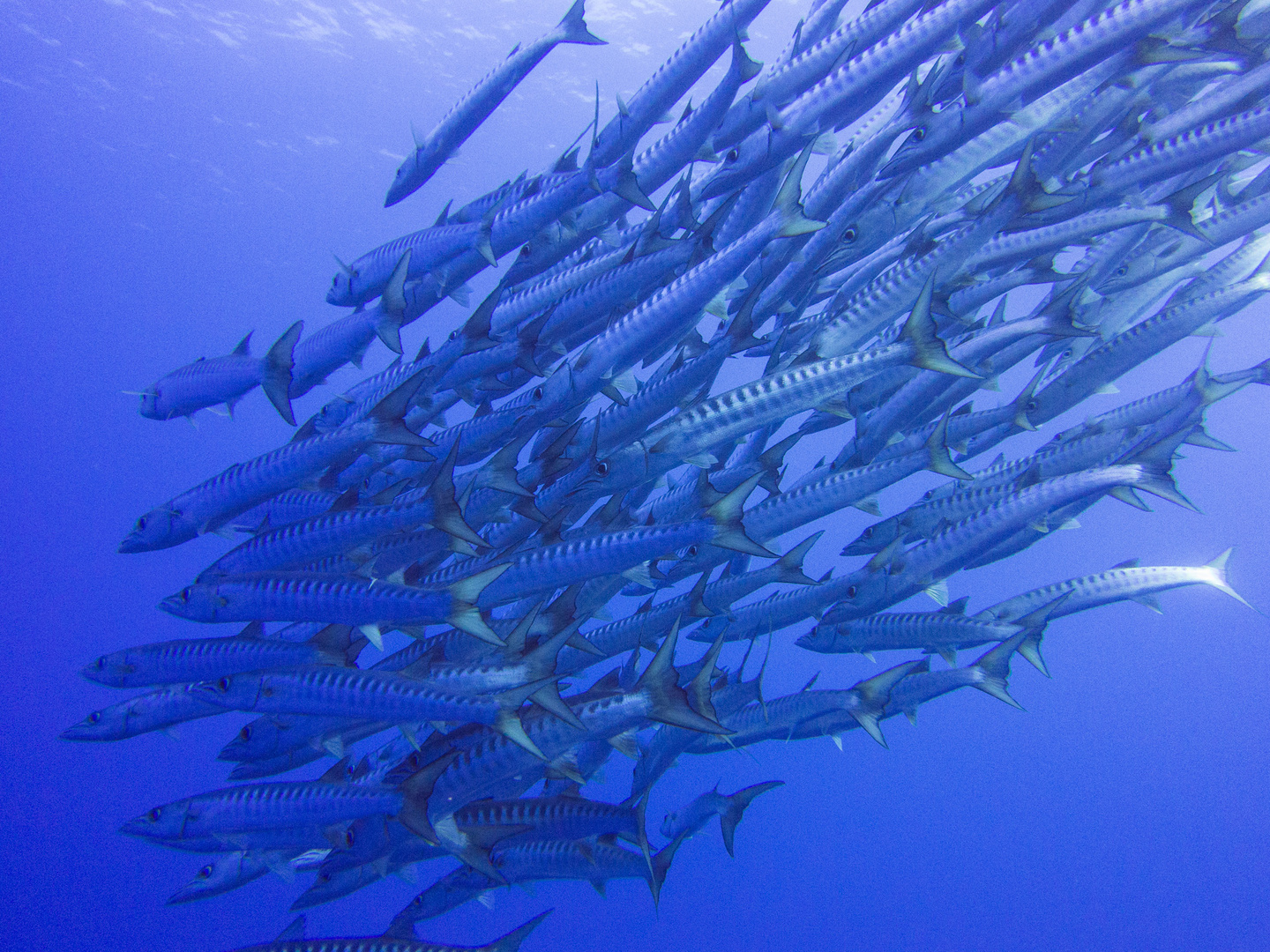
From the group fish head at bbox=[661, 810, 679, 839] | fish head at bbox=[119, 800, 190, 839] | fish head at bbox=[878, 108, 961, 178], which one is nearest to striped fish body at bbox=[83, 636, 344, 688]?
fish head at bbox=[119, 800, 190, 839]

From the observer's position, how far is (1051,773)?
86.6ft

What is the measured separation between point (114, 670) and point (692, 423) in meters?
3.74

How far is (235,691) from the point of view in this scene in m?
3.20

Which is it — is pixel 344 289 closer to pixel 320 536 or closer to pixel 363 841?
pixel 320 536

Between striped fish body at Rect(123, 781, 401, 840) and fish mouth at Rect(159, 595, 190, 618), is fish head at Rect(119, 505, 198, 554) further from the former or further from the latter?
striped fish body at Rect(123, 781, 401, 840)

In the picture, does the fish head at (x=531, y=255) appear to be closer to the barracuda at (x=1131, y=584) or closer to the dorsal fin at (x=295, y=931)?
the barracuda at (x=1131, y=584)

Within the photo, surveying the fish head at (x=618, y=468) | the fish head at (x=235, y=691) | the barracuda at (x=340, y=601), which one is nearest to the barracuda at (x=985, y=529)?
the fish head at (x=618, y=468)

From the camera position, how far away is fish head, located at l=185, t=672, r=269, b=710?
314 cm

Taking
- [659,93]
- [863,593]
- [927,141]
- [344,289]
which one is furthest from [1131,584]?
[344,289]

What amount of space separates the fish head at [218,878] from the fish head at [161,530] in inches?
90.9

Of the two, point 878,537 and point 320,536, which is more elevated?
point 320,536

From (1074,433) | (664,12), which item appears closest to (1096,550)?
(664,12)

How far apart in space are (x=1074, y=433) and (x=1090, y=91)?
1908 mm

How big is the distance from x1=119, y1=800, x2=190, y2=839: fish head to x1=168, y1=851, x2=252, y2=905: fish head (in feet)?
2.51
